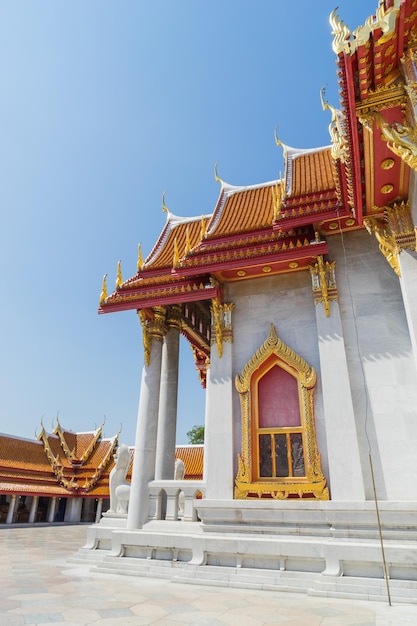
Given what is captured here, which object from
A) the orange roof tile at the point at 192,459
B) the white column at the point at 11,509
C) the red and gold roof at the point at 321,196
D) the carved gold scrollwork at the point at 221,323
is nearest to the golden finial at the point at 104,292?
the red and gold roof at the point at 321,196

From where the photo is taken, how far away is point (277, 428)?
8641 mm

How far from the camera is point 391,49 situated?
211 inches

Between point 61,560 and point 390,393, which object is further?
point 61,560

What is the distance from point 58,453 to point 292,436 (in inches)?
1206

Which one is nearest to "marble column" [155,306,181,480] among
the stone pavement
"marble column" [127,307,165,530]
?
"marble column" [127,307,165,530]

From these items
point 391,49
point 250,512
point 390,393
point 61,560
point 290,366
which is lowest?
point 61,560

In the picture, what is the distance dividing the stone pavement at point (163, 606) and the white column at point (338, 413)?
202 cm

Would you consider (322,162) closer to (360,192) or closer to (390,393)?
(360,192)

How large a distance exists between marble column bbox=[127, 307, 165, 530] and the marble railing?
0.17 meters

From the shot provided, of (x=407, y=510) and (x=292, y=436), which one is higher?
(x=292, y=436)

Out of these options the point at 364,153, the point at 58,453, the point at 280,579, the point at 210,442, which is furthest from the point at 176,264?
the point at 58,453

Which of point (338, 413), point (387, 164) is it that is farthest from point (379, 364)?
point (387, 164)

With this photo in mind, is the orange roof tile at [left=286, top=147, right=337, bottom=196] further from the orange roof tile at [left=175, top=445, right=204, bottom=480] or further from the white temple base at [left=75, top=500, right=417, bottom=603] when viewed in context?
the orange roof tile at [left=175, top=445, right=204, bottom=480]

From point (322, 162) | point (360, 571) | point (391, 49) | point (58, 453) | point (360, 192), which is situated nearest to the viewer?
point (391, 49)
